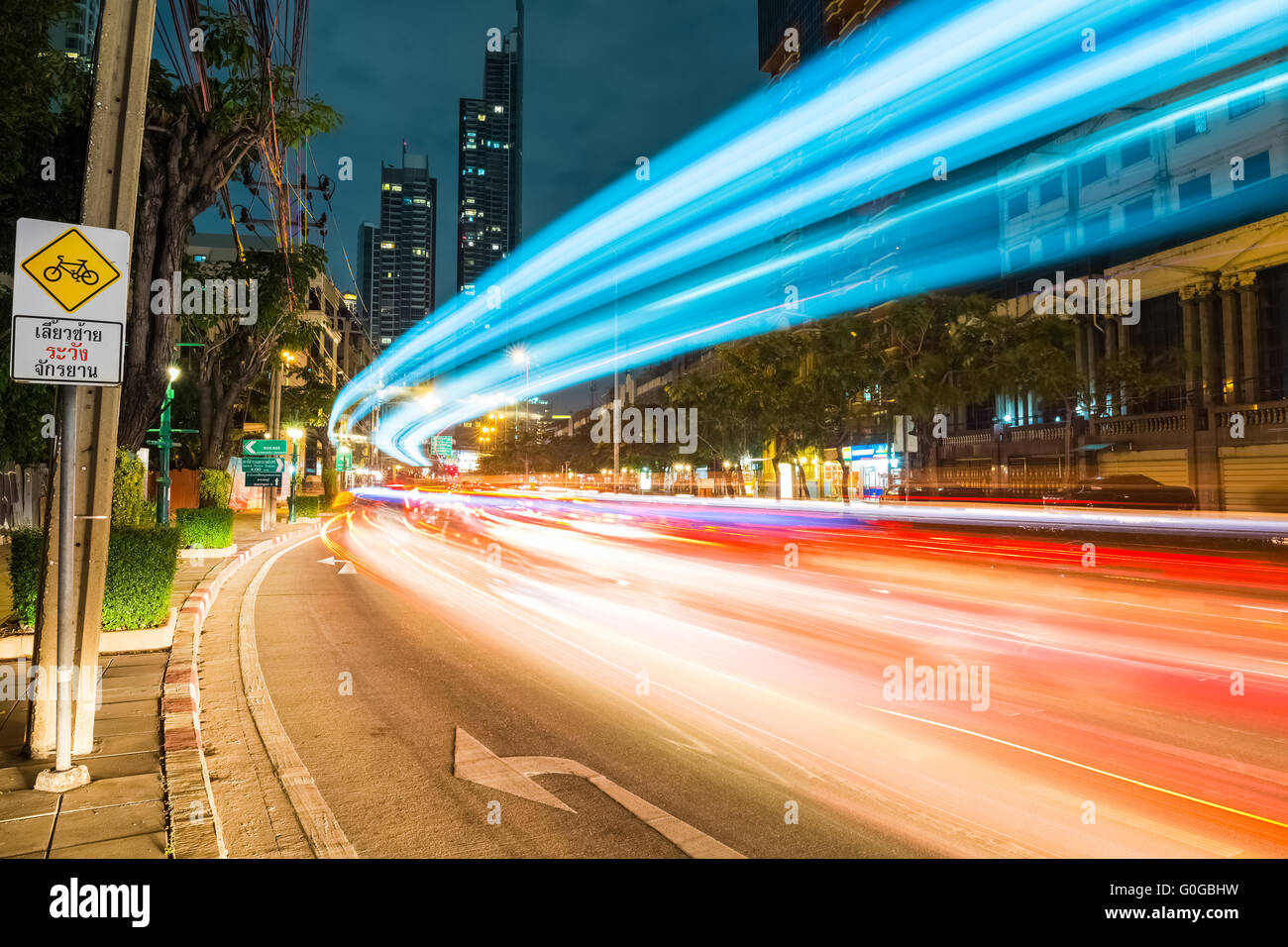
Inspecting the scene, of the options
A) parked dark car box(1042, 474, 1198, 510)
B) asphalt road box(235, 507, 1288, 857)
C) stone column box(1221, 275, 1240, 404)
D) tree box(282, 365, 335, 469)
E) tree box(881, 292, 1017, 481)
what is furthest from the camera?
tree box(282, 365, 335, 469)

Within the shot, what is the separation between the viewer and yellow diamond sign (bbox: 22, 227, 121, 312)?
4758 millimetres

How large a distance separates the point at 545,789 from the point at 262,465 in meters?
21.9

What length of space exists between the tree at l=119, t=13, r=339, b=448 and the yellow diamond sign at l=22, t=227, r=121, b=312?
18.4ft

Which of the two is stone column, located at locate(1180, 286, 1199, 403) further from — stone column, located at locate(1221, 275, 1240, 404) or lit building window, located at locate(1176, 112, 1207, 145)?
lit building window, located at locate(1176, 112, 1207, 145)

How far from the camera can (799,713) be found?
21.7 feet

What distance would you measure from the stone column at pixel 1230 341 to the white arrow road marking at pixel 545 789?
28.5 meters

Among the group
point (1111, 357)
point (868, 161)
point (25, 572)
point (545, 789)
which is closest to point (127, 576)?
point (25, 572)

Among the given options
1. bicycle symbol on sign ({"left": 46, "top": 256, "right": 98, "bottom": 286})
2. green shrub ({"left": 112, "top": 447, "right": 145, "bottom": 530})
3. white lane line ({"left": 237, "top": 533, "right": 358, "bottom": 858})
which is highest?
bicycle symbol on sign ({"left": 46, "top": 256, "right": 98, "bottom": 286})

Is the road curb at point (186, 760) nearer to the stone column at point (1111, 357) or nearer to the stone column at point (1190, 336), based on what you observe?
the stone column at point (1111, 357)

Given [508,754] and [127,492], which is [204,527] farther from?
[508,754]

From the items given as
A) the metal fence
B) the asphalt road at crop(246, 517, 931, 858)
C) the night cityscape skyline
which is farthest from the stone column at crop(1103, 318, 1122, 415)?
the metal fence

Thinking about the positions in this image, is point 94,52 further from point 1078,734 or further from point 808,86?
point 808,86
